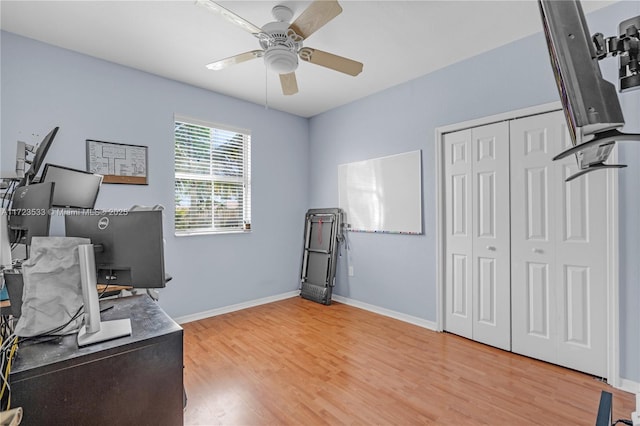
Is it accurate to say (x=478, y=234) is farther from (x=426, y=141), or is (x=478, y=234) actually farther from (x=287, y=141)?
(x=287, y=141)

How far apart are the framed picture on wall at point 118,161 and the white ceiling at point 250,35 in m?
0.85

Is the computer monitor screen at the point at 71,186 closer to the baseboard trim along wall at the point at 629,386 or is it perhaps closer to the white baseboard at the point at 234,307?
the white baseboard at the point at 234,307

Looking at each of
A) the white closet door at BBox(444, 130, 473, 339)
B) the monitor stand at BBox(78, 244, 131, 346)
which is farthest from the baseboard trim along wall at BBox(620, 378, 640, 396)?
the monitor stand at BBox(78, 244, 131, 346)

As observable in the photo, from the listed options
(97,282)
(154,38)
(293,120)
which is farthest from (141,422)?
(293,120)

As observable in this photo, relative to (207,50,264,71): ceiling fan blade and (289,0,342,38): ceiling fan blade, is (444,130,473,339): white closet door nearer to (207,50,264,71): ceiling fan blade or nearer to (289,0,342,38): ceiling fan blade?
(289,0,342,38): ceiling fan blade

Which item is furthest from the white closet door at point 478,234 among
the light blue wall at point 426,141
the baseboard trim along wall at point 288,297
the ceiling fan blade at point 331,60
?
the ceiling fan blade at point 331,60

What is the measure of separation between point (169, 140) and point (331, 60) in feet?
6.96

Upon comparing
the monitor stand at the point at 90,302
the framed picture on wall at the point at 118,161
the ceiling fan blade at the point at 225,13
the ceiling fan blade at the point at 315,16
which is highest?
the ceiling fan blade at the point at 315,16

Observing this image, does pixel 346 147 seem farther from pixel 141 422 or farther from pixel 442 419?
pixel 141 422

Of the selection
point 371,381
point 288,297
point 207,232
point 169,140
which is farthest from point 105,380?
point 288,297

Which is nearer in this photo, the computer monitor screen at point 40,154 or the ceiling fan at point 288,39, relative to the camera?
the computer monitor screen at point 40,154

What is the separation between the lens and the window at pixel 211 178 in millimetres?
3623

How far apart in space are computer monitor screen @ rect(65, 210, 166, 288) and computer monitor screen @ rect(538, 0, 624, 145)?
1392mm

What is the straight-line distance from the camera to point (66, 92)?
2.82 metres
